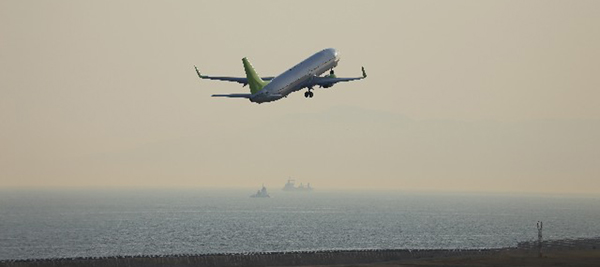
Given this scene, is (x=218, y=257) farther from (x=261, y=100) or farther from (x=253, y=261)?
(x=261, y=100)

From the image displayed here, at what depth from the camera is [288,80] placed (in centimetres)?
8444

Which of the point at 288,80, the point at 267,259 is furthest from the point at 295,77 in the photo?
the point at 267,259

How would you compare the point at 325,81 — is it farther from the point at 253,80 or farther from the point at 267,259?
the point at 267,259

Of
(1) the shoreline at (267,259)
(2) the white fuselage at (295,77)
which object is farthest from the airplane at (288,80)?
(1) the shoreline at (267,259)

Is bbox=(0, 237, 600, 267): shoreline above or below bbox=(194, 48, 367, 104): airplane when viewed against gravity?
below

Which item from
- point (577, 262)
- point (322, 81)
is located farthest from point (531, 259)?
point (322, 81)

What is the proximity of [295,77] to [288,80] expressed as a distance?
1126mm

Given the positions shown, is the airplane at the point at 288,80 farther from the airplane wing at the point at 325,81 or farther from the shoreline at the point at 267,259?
the shoreline at the point at 267,259

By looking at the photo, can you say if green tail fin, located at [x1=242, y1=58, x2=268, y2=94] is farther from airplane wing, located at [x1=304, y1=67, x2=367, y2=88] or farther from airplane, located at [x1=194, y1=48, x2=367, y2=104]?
airplane wing, located at [x1=304, y1=67, x2=367, y2=88]

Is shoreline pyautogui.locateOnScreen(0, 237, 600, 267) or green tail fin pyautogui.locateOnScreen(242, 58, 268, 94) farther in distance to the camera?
shoreline pyautogui.locateOnScreen(0, 237, 600, 267)

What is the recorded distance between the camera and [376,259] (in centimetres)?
9969

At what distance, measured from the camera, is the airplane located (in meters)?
82.7

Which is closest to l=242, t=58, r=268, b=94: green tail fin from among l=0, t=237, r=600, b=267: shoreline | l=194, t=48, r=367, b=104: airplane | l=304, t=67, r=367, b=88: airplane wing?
l=194, t=48, r=367, b=104: airplane

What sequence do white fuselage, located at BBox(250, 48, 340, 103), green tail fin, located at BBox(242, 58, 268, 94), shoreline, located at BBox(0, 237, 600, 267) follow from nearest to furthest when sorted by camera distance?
1. white fuselage, located at BBox(250, 48, 340, 103)
2. green tail fin, located at BBox(242, 58, 268, 94)
3. shoreline, located at BBox(0, 237, 600, 267)
